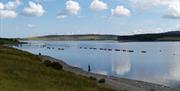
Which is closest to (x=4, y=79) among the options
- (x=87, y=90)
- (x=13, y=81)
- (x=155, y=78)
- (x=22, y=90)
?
(x=13, y=81)

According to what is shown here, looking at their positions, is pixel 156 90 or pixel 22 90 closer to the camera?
pixel 22 90

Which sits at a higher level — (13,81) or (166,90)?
(13,81)

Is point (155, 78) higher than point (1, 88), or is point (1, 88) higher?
point (1, 88)

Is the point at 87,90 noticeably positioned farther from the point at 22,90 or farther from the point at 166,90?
the point at 166,90

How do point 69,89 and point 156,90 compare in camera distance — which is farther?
point 156,90

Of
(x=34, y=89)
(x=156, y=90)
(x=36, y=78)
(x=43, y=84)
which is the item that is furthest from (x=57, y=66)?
(x=34, y=89)

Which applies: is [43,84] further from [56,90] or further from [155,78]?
[155,78]

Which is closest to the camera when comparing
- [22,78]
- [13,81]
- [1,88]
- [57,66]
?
[1,88]

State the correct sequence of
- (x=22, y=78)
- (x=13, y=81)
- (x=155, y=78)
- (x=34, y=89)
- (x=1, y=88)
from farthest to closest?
1. (x=155, y=78)
2. (x=22, y=78)
3. (x=13, y=81)
4. (x=34, y=89)
5. (x=1, y=88)

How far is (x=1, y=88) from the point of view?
2291cm

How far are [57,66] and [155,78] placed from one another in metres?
22.2

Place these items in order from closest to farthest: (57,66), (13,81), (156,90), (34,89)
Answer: (34,89) → (13,81) → (156,90) → (57,66)

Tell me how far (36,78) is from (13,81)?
422cm

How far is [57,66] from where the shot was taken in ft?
170
